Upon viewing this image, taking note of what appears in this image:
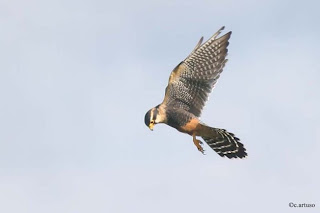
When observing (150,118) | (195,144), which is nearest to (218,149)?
A: (195,144)

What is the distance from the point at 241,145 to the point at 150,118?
242cm

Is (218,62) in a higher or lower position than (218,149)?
higher

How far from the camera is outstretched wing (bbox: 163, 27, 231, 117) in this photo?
2209cm

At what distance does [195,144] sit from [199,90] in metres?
1.44

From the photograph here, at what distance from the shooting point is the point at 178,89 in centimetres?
2219

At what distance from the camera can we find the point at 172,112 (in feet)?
71.7

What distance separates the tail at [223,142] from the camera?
2150 centimetres

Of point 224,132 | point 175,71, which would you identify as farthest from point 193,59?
point 224,132

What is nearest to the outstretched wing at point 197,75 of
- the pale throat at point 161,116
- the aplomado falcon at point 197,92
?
the aplomado falcon at point 197,92

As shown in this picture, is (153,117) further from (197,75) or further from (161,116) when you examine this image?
(197,75)

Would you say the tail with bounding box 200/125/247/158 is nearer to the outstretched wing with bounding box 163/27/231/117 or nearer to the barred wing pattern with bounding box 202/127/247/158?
the barred wing pattern with bounding box 202/127/247/158

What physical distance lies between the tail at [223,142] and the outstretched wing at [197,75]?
681 millimetres

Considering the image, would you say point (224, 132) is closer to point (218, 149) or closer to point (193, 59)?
point (218, 149)

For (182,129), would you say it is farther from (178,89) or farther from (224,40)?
(224,40)
